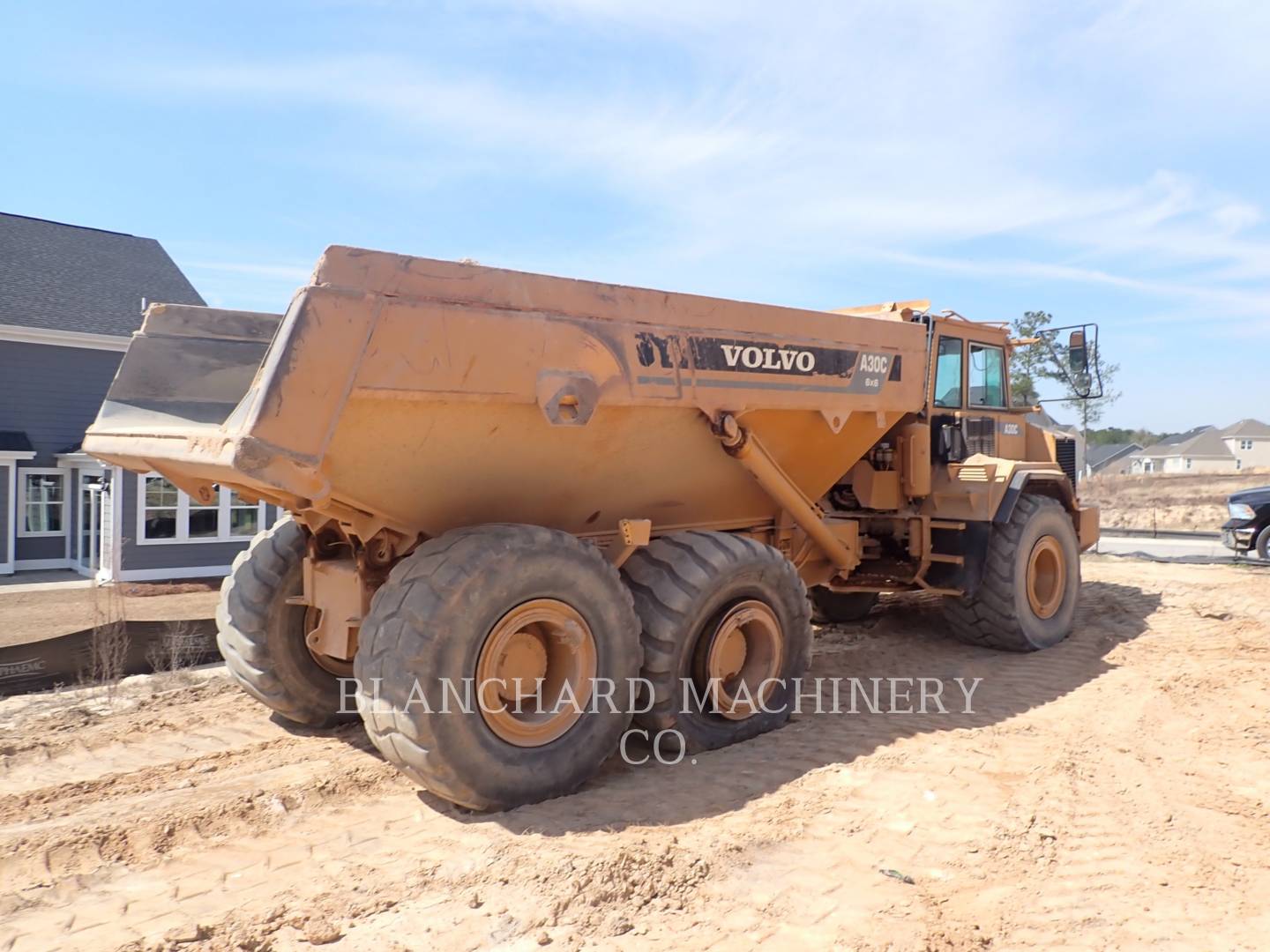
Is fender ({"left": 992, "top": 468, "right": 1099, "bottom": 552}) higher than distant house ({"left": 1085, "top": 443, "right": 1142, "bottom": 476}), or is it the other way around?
distant house ({"left": 1085, "top": 443, "right": 1142, "bottom": 476})

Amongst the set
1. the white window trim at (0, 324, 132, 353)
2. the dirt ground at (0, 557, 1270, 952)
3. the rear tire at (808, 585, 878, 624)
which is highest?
the white window trim at (0, 324, 132, 353)

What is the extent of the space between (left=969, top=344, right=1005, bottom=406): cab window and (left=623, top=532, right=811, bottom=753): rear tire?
3.12 m

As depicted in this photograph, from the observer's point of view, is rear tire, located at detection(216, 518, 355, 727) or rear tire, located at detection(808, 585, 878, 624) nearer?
rear tire, located at detection(216, 518, 355, 727)

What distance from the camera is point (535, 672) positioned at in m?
4.39

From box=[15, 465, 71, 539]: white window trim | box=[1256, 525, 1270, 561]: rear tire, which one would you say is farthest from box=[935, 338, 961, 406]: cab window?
box=[15, 465, 71, 539]: white window trim

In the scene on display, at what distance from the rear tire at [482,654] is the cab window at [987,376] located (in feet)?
14.5

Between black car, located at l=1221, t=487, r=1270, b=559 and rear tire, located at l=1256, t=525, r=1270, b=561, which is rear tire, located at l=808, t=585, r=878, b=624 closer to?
black car, located at l=1221, t=487, r=1270, b=559

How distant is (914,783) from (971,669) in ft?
8.81

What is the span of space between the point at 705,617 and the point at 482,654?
1.40 m

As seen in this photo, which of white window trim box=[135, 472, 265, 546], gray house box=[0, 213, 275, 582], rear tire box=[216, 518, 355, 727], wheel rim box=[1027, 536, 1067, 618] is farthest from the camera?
gray house box=[0, 213, 275, 582]

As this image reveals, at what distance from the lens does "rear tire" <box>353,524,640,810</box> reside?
3.87 m

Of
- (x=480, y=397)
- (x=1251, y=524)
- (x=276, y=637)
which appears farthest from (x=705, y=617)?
(x=1251, y=524)

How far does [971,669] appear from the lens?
6.77 metres

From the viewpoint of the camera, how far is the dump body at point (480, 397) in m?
3.64
